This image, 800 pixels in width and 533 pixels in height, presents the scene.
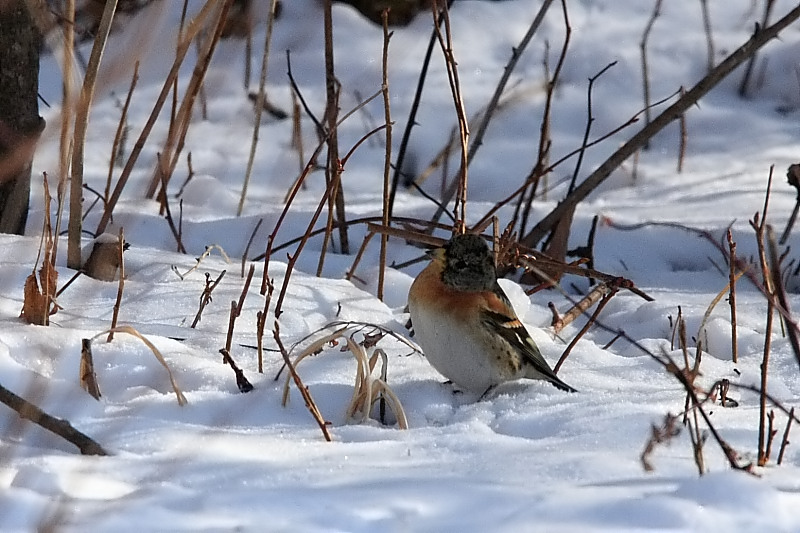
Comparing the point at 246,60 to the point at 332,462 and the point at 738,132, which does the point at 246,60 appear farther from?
the point at 332,462

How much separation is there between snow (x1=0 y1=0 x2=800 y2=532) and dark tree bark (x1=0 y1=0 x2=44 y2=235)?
215 millimetres

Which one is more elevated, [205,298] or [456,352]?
[205,298]

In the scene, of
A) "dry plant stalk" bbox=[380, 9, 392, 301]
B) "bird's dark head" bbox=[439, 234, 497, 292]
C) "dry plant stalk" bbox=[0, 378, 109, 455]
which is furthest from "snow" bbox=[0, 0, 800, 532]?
"bird's dark head" bbox=[439, 234, 497, 292]

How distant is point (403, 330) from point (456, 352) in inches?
25.3

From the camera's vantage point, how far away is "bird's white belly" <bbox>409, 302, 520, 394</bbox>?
9.75ft

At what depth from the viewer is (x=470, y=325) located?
3.00 m

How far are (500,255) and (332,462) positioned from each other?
1.46 m

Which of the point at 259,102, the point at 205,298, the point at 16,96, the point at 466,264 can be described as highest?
the point at 259,102

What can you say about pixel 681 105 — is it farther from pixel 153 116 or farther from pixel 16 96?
pixel 16 96

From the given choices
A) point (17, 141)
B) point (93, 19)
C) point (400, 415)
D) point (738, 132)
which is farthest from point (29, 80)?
point (738, 132)

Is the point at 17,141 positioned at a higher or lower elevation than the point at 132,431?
higher

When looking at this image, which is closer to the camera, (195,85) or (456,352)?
(456,352)

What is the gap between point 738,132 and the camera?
6492mm

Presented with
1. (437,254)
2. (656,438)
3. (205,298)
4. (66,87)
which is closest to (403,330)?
(437,254)
